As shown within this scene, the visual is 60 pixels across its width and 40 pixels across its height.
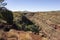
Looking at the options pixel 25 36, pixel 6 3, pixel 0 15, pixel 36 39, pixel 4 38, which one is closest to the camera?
pixel 4 38

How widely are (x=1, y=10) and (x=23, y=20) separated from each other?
21.7 feet

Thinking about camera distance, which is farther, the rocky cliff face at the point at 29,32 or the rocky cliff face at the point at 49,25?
the rocky cliff face at the point at 49,25

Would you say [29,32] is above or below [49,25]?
above

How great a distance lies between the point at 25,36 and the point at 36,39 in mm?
1732

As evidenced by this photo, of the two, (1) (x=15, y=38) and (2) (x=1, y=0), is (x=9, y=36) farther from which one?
(2) (x=1, y=0)

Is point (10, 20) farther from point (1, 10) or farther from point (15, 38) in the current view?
point (15, 38)

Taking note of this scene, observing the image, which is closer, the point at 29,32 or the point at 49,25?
the point at 29,32

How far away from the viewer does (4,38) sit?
15719 millimetres

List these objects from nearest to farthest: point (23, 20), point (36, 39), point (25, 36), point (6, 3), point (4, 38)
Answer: point (4, 38) < point (25, 36) < point (36, 39) < point (6, 3) < point (23, 20)

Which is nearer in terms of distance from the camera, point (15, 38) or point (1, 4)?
point (15, 38)

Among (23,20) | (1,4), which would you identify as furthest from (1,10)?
(23,20)

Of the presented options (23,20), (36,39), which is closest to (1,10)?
(23,20)

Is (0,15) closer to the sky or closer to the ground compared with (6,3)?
closer to the ground

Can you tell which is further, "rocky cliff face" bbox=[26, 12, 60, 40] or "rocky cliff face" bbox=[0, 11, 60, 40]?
"rocky cliff face" bbox=[26, 12, 60, 40]
